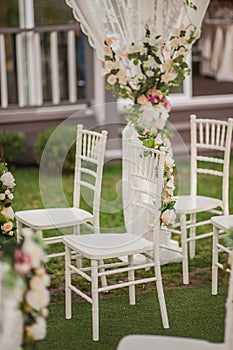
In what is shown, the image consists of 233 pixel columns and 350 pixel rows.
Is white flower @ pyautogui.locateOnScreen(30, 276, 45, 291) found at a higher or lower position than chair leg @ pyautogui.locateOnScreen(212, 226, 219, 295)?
higher

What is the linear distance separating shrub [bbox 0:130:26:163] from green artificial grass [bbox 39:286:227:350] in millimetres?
3619

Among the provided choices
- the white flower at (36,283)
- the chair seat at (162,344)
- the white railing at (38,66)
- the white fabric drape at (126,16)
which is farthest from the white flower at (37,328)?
the white railing at (38,66)

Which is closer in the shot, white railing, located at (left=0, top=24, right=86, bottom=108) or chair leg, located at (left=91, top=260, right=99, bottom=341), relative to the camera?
chair leg, located at (left=91, top=260, right=99, bottom=341)

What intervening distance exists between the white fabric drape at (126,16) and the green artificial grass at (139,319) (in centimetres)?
169

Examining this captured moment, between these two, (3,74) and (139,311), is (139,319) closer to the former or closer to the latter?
(139,311)

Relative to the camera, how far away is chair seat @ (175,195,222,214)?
5.35 m

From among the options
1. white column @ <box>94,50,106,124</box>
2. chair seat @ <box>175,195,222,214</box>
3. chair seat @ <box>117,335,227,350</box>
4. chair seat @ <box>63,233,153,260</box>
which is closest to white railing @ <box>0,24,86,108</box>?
white column @ <box>94,50,106,124</box>

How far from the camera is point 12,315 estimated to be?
2570mm

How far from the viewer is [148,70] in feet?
17.7

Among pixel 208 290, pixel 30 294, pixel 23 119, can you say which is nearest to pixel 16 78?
pixel 23 119

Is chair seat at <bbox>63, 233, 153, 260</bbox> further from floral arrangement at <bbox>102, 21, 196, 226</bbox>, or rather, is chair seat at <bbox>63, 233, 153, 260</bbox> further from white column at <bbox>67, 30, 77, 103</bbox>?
white column at <bbox>67, 30, 77, 103</bbox>

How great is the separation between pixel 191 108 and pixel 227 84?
118 inches

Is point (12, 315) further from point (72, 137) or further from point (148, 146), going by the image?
point (72, 137)

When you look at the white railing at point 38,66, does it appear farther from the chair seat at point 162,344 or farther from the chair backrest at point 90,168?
the chair seat at point 162,344
